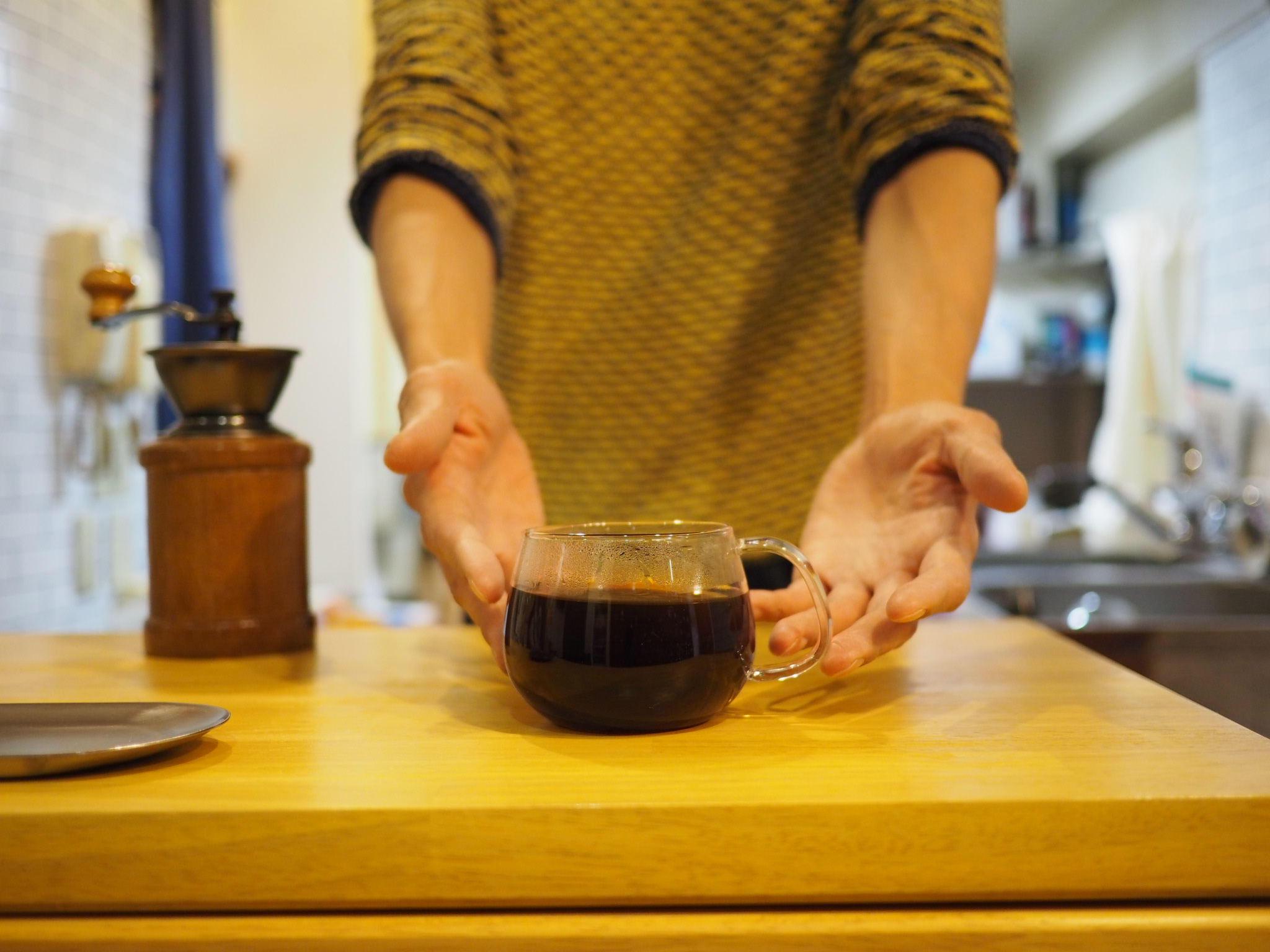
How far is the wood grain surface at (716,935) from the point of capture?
0.43 meters

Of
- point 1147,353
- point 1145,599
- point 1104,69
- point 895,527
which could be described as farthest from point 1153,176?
point 895,527

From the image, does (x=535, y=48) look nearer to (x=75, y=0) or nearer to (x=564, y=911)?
(x=564, y=911)

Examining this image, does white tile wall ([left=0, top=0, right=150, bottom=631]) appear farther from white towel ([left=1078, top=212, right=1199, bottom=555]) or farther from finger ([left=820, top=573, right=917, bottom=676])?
white towel ([left=1078, top=212, right=1199, bottom=555])

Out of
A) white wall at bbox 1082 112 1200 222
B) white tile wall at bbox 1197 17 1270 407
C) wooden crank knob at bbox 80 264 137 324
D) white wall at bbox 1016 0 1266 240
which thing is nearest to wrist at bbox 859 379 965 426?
wooden crank knob at bbox 80 264 137 324

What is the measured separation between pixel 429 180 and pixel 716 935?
722mm

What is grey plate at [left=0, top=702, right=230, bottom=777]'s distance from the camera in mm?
482

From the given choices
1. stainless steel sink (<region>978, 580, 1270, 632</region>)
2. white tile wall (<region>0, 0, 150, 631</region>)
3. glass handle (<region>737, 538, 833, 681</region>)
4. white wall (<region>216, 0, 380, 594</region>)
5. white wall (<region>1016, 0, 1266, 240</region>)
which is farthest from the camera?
white wall (<region>216, 0, 380, 594</region>)

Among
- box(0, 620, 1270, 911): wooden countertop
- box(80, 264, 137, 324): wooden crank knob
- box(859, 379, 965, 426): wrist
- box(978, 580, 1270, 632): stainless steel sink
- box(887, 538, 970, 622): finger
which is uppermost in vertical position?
box(80, 264, 137, 324): wooden crank knob

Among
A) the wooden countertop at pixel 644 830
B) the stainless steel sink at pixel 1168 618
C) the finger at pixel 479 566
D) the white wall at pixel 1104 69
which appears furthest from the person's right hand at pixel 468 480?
the white wall at pixel 1104 69

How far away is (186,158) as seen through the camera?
146 inches

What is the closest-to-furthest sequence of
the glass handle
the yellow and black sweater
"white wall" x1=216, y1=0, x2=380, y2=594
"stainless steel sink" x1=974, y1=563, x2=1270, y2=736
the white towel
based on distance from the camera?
the glass handle, the yellow and black sweater, "stainless steel sink" x1=974, y1=563, x2=1270, y2=736, the white towel, "white wall" x1=216, y1=0, x2=380, y2=594

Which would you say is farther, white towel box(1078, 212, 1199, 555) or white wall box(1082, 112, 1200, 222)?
white wall box(1082, 112, 1200, 222)

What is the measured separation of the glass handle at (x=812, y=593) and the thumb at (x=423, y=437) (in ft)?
0.65

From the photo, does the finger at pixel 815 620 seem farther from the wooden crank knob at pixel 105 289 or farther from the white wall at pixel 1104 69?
the white wall at pixel 1104 69
